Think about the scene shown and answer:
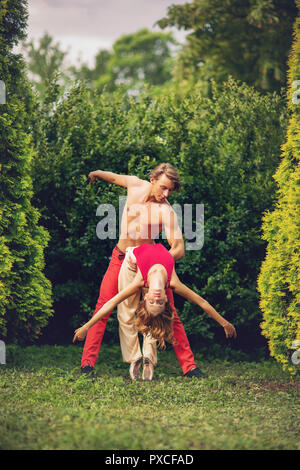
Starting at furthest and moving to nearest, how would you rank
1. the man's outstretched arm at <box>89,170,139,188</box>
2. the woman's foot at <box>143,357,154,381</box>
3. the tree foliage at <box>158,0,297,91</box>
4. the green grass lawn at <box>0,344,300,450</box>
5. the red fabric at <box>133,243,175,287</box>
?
the tree foliage at <box>158,0,297,91</box> < the man's outstretched arm at <box>89,170,139,188</box> < the woman's foot at <box>143,357,154,381</box> < the red fabric at <box>133,243,175,287</box> < the green grass lawn at <box>0,344,300,450</box>

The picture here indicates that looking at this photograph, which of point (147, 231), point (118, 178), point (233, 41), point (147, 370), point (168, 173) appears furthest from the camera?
point (233, 41)

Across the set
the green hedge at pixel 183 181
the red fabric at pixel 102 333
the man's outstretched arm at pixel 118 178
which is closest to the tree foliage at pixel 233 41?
the green hedge at pixel 183 181

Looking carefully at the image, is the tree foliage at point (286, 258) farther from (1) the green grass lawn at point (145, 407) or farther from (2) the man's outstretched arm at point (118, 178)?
(2) the man's outstretched arm at point (118, 178)

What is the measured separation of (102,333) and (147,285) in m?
0.93

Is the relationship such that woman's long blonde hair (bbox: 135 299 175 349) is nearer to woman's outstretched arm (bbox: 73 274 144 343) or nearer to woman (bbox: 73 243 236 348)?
woman (bbox: 73 243 236 348)

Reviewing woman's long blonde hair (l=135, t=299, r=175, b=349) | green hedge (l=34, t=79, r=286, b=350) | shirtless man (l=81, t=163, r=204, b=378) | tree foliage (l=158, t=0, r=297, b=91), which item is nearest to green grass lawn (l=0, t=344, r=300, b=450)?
shirtless man (l=81, t=163, r=204, b=378)

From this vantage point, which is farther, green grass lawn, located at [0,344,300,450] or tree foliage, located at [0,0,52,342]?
tree foliage, located at [0,0,52,342]

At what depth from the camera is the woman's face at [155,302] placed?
5295 millimetres

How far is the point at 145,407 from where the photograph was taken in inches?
185

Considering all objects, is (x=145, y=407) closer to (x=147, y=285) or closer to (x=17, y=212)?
(x=147, y=285)

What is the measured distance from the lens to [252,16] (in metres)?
12.4

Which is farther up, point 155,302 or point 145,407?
point 155,302

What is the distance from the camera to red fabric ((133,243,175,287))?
5.55m

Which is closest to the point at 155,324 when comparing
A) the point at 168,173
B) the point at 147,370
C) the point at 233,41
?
the point at 147,370
